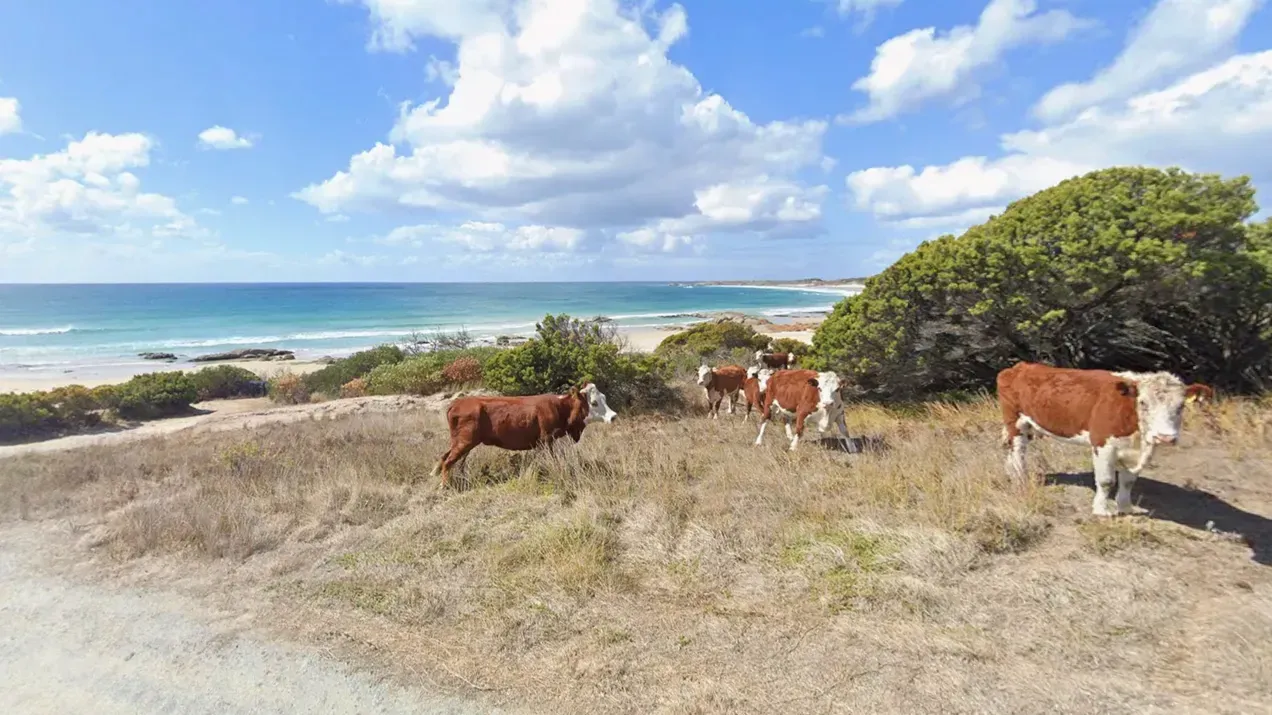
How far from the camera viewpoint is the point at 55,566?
581cm

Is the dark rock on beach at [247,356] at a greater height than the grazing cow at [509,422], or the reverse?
the grazing cow at [509,422]

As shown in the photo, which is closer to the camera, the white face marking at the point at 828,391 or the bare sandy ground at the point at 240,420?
the white face marking at the point at 828,391

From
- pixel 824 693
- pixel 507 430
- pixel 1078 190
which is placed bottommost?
pixel 824 693

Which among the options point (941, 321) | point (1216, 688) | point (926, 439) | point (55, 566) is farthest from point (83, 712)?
point (941, 321)

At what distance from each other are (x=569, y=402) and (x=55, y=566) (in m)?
5.44

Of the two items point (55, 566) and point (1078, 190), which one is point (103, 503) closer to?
point (55, 566)

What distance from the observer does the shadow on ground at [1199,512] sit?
493 centimetres

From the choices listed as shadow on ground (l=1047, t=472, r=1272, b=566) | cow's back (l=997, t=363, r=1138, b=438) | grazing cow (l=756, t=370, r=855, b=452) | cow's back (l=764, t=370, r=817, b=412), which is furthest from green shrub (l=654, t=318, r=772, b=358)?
shadow on ground (l=1047, t=472, r=1272, b=566)

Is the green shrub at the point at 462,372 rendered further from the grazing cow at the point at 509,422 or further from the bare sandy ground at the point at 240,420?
the grazing cow at the point at 509,422

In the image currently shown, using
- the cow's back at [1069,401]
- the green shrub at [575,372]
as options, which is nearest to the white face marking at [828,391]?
the cow's back at [1069,401]

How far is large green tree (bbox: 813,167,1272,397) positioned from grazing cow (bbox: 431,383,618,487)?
6815mm

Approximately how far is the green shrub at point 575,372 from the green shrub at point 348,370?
1110 centimetres

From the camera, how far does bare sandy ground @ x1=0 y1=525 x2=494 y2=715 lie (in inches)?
146

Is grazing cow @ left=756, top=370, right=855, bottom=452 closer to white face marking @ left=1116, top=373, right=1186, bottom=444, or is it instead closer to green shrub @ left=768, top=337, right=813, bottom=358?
white face marking @ left=1116, top=373, right=1186, bottom=444
